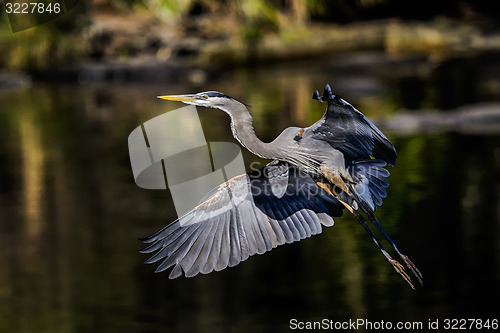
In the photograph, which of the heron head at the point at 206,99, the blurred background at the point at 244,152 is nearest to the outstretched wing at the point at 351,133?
the heron head at the point at 206,99

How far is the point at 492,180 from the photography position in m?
9.01

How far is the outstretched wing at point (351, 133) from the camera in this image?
2709 millimetres

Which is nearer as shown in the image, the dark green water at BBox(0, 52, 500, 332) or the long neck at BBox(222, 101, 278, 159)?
the long neck at BBox(222, 101, 278, 159)

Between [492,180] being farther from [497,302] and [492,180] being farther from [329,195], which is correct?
[329,195]

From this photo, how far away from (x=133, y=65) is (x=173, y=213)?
6922 millimetres

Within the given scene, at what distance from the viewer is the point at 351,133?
291cm

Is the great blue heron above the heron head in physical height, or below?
below

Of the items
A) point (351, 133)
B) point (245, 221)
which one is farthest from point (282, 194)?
point (351, 133)

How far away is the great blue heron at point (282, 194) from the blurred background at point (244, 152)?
266cm

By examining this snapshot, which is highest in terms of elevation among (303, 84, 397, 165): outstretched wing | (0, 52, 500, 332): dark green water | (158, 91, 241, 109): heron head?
(158, 91, 241, 109): heron head

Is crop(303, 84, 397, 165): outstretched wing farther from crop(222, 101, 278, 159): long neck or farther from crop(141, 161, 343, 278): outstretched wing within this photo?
crop(141, 161, 343, 278): outstretched wing

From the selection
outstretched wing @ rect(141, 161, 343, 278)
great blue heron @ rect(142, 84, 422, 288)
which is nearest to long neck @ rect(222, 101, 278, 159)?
great blue heron @ rect(142, 84, 422, 288)

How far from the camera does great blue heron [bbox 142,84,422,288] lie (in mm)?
2871

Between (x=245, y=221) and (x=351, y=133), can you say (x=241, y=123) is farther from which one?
(x=245, y=221)
